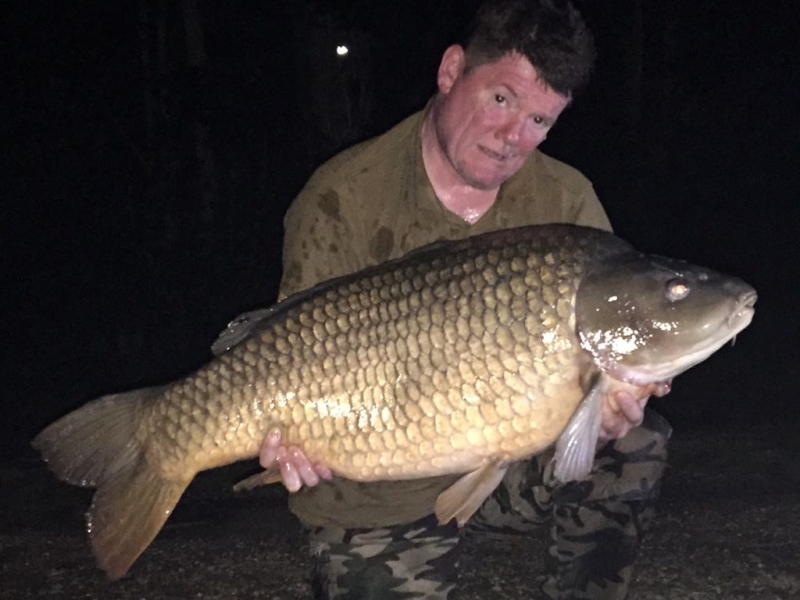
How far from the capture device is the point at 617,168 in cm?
1170

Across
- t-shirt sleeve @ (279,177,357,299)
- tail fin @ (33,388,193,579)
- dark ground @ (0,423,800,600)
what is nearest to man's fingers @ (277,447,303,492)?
tail fin @ (33,388,193,579)

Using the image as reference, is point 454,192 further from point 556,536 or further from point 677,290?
point 556,536

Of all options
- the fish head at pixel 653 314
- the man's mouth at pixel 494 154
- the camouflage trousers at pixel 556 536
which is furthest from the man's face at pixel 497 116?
the camouflage trousers at pixel 556 536

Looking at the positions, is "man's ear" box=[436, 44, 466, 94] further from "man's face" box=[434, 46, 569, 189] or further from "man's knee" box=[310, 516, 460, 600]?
"man's knee" box=[310, 516, 460, 600]

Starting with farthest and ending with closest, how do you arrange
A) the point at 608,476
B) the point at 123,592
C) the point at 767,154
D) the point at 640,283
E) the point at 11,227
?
the point at 767,154
the point at 11,227
the point at 123,592
the point at 608,476
the point at 640,283

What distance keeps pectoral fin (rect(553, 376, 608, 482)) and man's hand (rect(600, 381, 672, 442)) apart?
0.08 meters

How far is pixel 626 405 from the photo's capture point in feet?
7.41

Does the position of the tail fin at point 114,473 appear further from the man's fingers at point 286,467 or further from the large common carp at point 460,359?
the man's fingers at point 286,467

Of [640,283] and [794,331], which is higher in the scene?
[640,283]

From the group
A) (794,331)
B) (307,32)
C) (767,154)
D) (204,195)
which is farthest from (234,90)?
(767,154)

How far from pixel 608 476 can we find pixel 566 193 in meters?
0.71

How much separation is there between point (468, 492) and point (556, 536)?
591 millimetres

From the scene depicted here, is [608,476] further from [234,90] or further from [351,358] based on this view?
[234,90]

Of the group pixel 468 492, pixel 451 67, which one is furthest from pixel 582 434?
pixel 451 67
